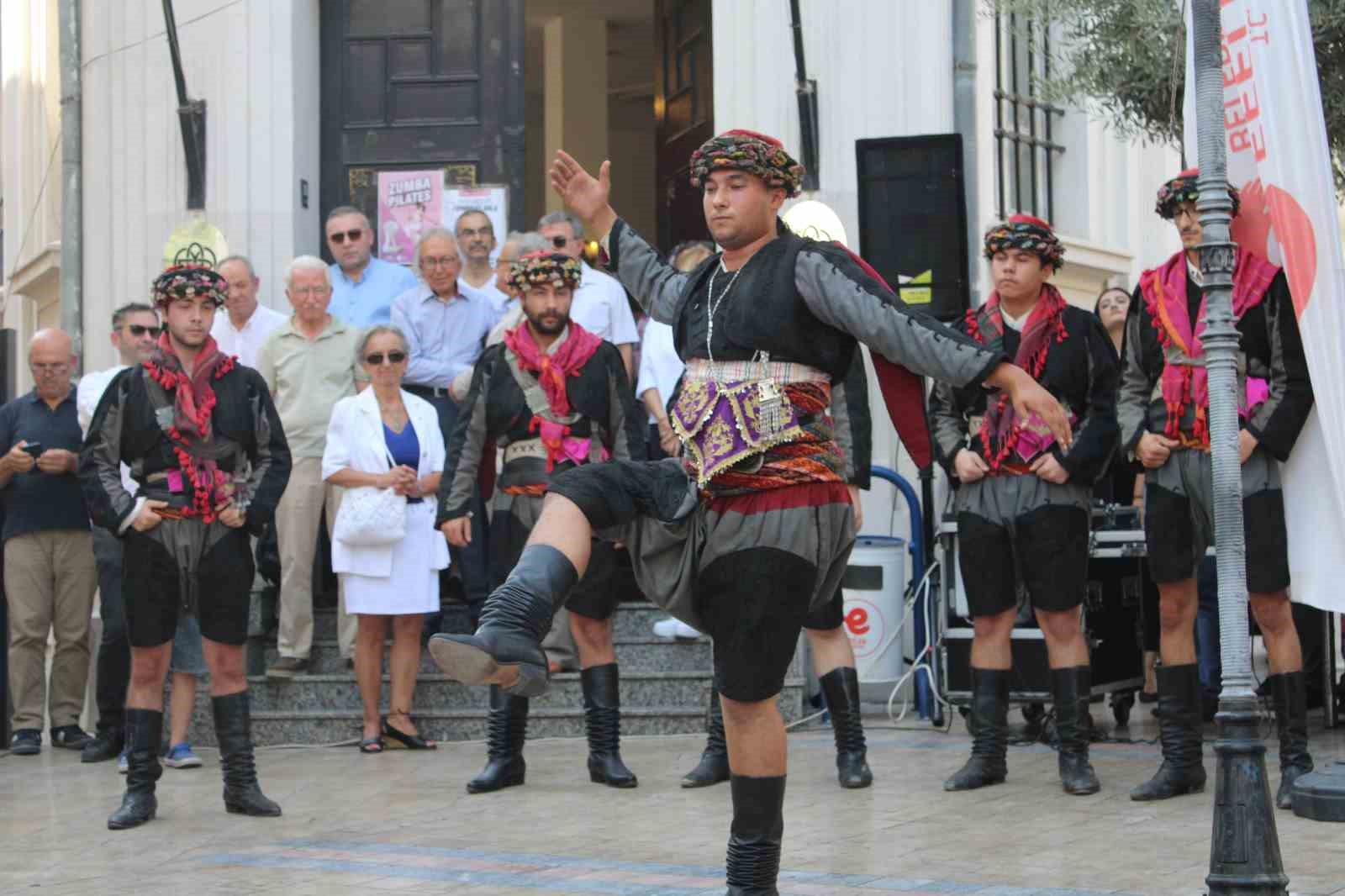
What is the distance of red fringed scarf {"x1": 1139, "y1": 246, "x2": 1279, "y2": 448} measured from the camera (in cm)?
783

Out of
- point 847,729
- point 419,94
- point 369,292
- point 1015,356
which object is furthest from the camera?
point 419,94

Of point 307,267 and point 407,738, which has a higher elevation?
point 307,267

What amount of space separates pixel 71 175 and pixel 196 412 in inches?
230

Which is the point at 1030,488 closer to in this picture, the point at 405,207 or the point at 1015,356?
the point at 1015,356

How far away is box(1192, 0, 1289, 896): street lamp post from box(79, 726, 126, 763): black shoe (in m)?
6.34

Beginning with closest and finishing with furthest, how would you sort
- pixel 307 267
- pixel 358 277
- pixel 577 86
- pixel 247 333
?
pixel 307 267 → pixel 247 333 → pixel 358 277 → pixel 577 86

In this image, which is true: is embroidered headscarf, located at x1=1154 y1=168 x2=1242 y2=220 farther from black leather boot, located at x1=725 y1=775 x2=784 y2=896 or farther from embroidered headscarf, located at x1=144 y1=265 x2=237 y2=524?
embroidered headscarf, located at x1=144 y1=265 x2=237 y2=524

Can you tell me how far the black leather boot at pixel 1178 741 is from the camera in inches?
318

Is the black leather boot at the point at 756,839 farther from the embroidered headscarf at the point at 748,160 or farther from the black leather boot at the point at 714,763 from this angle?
the black leather boot at the point at 714,763

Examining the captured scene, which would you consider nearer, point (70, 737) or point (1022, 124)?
point (70, 737)

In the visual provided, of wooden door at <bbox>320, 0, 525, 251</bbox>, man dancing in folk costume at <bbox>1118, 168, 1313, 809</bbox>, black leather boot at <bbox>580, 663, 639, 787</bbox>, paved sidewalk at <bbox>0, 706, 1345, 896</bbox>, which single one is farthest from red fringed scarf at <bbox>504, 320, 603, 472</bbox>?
wooden door at <bbox>320, 0, 525, 251</bbox>

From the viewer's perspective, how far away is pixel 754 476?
5.81m

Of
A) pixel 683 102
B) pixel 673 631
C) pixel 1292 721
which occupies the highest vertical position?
pixel 683 102

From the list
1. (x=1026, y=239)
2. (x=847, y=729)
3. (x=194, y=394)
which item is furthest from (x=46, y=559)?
(x=1026, y=239)
